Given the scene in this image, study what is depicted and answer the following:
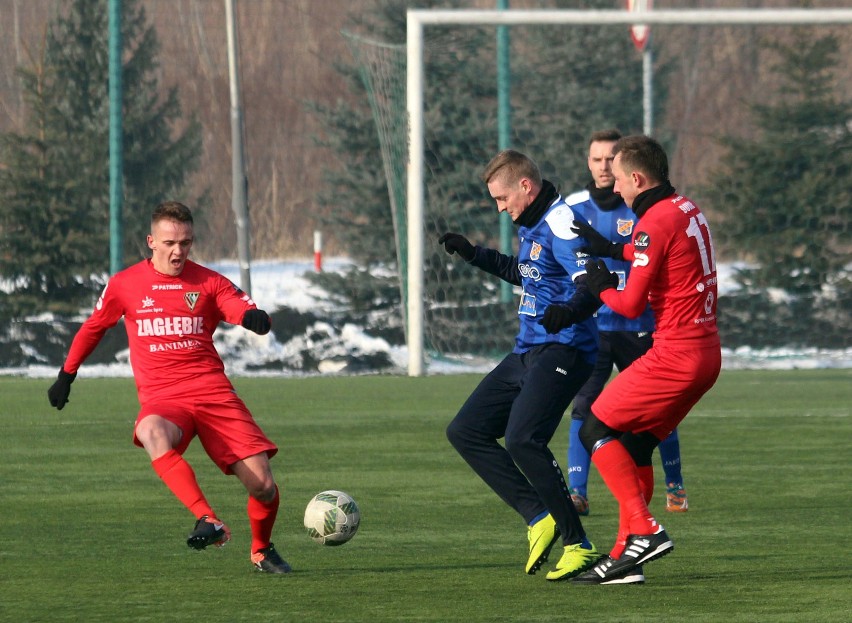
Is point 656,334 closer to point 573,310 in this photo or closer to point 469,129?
point 573,310

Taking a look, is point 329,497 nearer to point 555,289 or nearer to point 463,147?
point 555,289

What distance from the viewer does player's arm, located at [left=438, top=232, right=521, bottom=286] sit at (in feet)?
23.2

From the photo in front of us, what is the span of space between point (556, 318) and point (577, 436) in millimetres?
2055

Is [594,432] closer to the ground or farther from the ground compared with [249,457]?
farther from the ground

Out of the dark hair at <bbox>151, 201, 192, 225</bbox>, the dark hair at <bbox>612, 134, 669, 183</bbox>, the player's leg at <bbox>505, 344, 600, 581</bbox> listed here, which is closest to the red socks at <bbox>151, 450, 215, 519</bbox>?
the dark hair at <bbox>151, 201, 192, 225</bbox>

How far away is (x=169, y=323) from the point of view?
684cm

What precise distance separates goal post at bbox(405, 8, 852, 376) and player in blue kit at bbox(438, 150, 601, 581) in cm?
956

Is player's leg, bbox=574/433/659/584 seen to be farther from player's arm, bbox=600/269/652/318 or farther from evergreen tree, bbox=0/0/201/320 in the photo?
evergreen tree, bbox=0/0/201/320

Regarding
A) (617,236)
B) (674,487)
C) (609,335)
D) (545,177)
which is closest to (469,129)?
(545,177)

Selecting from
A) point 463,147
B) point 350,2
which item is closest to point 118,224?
point 463,147

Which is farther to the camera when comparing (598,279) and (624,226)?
(624,226)

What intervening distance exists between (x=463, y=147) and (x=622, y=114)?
6.48 metres

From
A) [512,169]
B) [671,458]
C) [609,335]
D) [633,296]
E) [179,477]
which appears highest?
[512,169]

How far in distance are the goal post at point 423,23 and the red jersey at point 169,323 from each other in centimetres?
938
